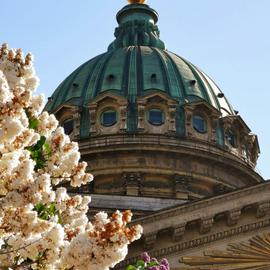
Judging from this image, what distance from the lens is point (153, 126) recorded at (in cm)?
4341

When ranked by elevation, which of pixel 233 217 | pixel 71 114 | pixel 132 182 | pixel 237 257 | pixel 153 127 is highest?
pixel 71 114

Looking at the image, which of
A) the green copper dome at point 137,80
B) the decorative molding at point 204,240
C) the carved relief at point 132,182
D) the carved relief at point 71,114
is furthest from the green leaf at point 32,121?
the green copper dome at point 137,80

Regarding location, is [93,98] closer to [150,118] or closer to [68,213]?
[150,118]

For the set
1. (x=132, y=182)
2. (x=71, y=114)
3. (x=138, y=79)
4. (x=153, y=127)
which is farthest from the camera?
(x=138, y=79)

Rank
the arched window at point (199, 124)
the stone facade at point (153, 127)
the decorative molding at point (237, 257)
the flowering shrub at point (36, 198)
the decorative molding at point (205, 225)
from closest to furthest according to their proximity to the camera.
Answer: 1. the flowering shrub at point (36, 198)
2. the decorative molding at point (237, 257)
3. the decorative molding at point (205, 225)
4. the stone facade at point (153, 127)
5. the arched window at point (199, 124)

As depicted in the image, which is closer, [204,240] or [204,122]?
[204,240]

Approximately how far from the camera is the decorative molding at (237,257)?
21562 mm

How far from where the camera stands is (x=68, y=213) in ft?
31.0

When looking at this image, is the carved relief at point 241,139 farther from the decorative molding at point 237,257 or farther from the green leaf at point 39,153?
the green leaf at point 39,153

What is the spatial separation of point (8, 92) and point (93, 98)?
121 feet

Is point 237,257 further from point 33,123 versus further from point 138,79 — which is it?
point 138,79

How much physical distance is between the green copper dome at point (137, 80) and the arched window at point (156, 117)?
1001mm

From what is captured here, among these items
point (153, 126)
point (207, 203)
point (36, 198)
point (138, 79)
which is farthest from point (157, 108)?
point (36, 198)

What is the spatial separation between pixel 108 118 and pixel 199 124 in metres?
4.44
